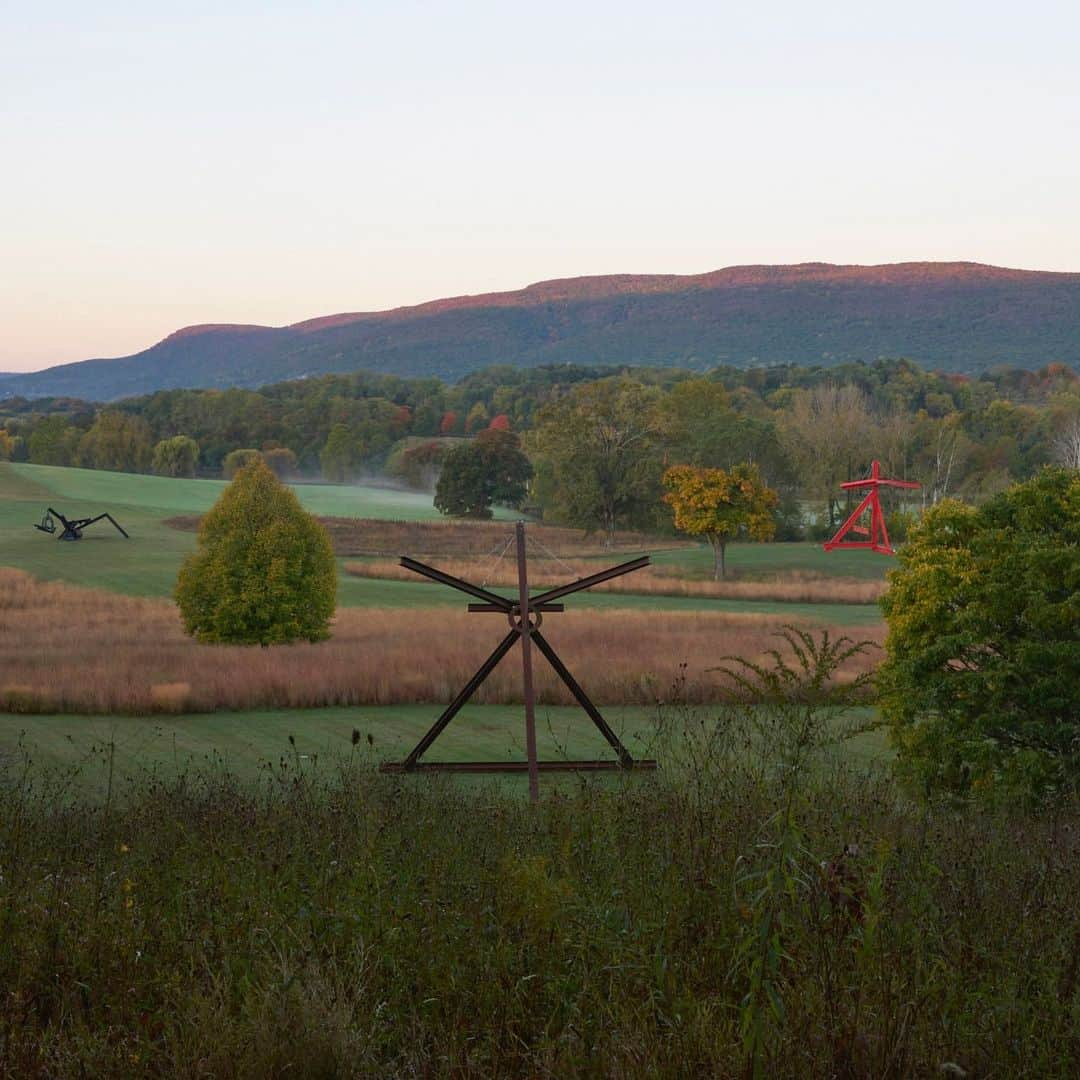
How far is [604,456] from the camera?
7681 centimetres

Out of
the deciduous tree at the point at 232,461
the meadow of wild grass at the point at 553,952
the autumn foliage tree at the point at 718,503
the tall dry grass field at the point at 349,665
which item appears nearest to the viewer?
the meadow of wild grass at the point at 553,952

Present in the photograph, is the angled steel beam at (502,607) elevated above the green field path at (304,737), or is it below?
above

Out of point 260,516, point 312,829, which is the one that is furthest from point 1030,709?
point 260,516

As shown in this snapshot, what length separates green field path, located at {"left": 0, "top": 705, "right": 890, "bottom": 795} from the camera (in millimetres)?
16875

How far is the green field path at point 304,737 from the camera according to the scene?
55.4 ft

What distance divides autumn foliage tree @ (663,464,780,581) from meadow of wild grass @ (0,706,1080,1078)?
163ft

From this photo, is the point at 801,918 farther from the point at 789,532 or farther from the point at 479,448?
the point at 479,448

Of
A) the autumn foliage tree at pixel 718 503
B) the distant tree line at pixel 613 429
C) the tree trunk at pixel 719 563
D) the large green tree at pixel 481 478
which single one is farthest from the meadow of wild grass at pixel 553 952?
the large green tree at pixel 481 478

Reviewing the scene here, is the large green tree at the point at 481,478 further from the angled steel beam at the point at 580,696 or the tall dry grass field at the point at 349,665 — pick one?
the angled steel beam at the point at 580,696

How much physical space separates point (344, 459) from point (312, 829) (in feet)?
389

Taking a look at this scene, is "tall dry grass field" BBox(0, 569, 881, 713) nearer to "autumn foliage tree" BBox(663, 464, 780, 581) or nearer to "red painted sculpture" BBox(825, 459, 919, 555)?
"red painted sculpture" BBox(825, 459, 919, 555)

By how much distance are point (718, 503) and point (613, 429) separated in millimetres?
21734

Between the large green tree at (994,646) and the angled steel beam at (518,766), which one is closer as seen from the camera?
the large green tree at (994,646)

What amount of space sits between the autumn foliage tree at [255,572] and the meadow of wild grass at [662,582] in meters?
18.9
